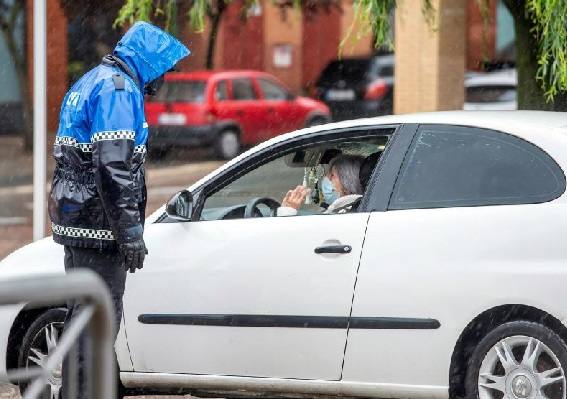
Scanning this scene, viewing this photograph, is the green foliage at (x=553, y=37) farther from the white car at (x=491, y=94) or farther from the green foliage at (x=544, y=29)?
the white car at (x=491, y=94)

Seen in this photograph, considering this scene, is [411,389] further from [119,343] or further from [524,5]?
[524,5]

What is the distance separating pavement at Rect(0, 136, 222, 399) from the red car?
423mm

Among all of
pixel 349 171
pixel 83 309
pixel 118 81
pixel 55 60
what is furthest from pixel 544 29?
pixel 55 60

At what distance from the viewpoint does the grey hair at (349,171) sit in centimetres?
675

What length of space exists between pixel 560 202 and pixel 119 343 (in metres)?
2.05

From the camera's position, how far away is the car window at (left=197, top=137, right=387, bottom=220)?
673 centimetres

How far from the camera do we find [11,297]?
3080 millimetres

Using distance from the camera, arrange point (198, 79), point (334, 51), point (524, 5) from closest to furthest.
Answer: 1. point (524, 5)
2. point (198, 79)
3. point (334, 51)

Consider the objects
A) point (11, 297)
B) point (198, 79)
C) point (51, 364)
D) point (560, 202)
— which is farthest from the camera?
point (198, 79)

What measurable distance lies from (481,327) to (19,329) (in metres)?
2.20

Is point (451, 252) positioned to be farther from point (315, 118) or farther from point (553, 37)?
point (315, 118)

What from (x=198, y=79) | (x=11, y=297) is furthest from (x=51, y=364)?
(x=198, y=79)

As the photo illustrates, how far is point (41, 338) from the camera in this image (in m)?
6.84

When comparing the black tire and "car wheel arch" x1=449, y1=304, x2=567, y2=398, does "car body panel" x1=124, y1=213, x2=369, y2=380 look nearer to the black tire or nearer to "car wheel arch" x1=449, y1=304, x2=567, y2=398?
"car wheel arch" x1=449, y1=304, x2=567, y2=398
